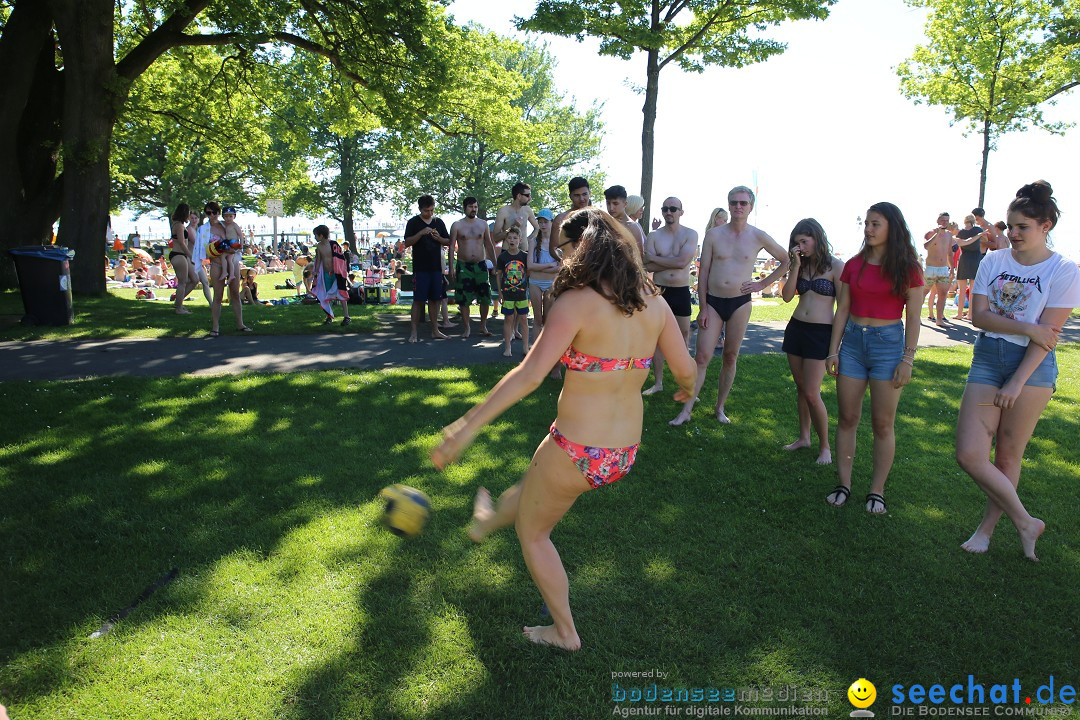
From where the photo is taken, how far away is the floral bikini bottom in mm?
2861

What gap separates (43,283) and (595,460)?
36.3 ft

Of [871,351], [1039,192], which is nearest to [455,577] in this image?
[871,351]

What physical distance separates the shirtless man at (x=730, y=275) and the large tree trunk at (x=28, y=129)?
13898 mm

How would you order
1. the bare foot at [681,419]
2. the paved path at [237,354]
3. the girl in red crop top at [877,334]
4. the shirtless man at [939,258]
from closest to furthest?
the girl in red crop top at [877,334], the bare foot at [681,419], the paved path at [237,354], the shirtless man at [939,258]

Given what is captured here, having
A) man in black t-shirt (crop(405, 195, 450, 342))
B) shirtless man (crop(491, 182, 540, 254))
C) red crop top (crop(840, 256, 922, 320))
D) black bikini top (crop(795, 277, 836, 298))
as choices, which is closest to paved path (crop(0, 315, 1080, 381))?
man in black t-shirt (crop(405, 195, 450, 342))

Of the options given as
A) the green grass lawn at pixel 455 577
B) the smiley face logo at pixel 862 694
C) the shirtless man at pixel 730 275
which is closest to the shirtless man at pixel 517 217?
the shirtless man at pixel 730 275

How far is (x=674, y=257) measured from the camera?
7238mm

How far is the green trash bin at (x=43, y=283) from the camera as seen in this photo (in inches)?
410

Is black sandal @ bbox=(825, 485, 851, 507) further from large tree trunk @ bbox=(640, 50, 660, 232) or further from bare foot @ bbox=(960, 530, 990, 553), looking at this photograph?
large tree trunk @ bbox=(640, 50, 660, 232)

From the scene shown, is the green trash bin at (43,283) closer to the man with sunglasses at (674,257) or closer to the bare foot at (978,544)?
the man with sunglasses at (674,257)

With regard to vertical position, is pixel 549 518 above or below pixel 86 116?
below

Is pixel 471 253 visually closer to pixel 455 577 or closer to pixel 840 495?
pixel 840 495

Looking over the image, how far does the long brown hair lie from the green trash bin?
10742 mm

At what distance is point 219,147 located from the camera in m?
19.6
